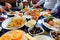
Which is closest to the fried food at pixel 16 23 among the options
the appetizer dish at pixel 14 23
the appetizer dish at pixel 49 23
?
the appetizer dish at pixel 14 23

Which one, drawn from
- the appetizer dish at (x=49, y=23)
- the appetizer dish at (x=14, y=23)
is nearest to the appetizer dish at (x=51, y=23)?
the appetizer dish at (x=49, y=23)

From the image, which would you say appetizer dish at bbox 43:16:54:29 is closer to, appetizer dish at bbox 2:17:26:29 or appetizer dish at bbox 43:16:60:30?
appetizer dish at bbox 43:16:60:30

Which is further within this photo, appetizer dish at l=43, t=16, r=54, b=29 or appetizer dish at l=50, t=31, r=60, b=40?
appetizer dish at l=43, t=16, r=54, b=29

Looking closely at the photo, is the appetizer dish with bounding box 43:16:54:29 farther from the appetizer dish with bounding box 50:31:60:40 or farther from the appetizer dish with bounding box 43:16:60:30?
the appetizer dish with bounding box 50:31:60:40

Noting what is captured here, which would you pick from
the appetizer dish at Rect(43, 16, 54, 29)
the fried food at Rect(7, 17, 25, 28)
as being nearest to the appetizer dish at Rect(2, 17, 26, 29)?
the fried food at Rect(7, 17, 25, 28)

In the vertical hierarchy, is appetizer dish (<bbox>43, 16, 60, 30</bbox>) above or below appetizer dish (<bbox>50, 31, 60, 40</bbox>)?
above

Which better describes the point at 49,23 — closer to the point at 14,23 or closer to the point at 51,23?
the point at 51,23

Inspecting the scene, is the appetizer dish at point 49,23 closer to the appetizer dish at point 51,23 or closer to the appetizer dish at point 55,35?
the appetizer dish at point 51,23

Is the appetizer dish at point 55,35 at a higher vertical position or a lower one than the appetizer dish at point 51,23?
lower

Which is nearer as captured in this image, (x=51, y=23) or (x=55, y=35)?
(x=55, y=35)

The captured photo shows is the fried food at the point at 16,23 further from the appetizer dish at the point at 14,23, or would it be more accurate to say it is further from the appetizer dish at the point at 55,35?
the appetizer dish at the point at 55,35

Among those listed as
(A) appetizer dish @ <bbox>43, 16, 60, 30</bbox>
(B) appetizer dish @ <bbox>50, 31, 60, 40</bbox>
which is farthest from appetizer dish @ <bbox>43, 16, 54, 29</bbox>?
(B) appetizer dish @ <bbox>50, 31, 60, 40</bbox>

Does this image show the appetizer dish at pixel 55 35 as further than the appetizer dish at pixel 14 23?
No

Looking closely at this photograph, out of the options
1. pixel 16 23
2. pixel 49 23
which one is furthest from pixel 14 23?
pixel 49 23
